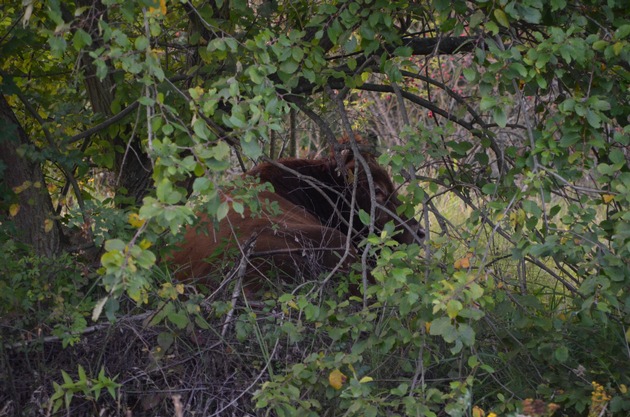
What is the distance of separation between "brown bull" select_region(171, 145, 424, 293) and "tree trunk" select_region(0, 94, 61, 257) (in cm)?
65

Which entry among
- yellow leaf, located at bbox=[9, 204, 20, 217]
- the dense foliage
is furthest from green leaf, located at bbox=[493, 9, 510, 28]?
yellow leaf, located at bbox=[9, 204, 20, 217]

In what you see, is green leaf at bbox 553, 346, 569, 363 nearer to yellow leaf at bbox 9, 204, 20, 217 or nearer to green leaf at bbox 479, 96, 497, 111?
green leaf at bbox 479, 96, 497, 111

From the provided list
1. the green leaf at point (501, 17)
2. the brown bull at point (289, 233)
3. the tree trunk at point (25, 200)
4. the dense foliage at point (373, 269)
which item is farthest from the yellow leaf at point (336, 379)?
the tree trunk at point (25, 200)

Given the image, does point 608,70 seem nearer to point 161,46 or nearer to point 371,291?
point 371,291

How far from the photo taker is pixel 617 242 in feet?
9.25

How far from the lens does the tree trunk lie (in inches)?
167

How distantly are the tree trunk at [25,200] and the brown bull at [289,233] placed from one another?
0.65 metres

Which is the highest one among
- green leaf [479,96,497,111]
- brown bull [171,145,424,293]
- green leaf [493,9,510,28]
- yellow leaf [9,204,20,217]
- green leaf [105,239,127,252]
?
green leaf [493,9,510,28]

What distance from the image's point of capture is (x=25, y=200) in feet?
14.2

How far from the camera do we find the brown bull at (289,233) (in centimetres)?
409

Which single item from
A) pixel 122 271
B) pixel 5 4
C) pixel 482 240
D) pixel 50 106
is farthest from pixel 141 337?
pixel 482 240

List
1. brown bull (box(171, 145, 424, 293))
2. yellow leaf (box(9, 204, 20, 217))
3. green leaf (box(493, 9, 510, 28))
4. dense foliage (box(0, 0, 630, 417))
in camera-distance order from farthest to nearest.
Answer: yellow leaf (box(9, 204, 20, 217)), brown bull (box(171, 145, 424, 293)), green leaf (box(493, 9, 510, 28)), dense foliage (box(0, 0, 630, 417))

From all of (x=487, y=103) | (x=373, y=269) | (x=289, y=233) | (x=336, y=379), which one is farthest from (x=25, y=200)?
(x=487, y=103)

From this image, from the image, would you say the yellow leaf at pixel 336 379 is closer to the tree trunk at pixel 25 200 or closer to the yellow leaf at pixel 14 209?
the tree trunk at pixel 25 200
